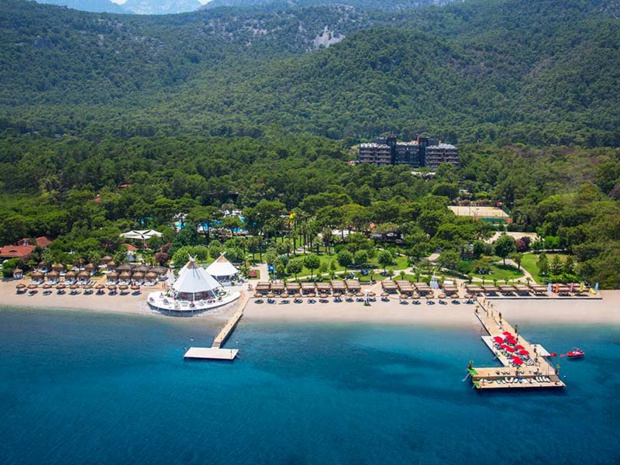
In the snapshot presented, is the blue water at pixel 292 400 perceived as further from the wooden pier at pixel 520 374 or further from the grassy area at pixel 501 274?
the grassy area at pixel 501 274

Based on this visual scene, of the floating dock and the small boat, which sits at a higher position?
the floating dock

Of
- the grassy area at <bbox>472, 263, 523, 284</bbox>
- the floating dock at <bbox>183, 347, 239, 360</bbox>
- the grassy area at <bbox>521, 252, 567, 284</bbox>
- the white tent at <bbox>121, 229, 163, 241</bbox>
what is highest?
the white tent at <bbox>121, 229, 163, 241</bbox>

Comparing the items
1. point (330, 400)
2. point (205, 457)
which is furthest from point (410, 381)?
point (205, 457)

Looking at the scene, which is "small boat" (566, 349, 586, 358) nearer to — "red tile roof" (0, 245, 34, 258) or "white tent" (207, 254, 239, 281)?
"white tent" (207, 254, 239, 281)

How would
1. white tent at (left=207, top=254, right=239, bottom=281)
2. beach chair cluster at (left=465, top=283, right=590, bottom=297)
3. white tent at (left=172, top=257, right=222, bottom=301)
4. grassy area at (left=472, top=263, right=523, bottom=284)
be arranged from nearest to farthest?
white tent at (left=172, top=257, right=222, bottom=301)
beach chair cluster at (left=465, top=283, right=590, bottom=297)
white tent at (left=207, top=254, right=239, bottom=281)
grassy area at (left=472, top=263, right=523, bottom=284)

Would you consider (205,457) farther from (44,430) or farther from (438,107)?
(438,107)

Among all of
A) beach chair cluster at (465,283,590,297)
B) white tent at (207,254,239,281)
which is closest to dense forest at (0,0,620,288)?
beach chair cluster at (465,283,590,297)
